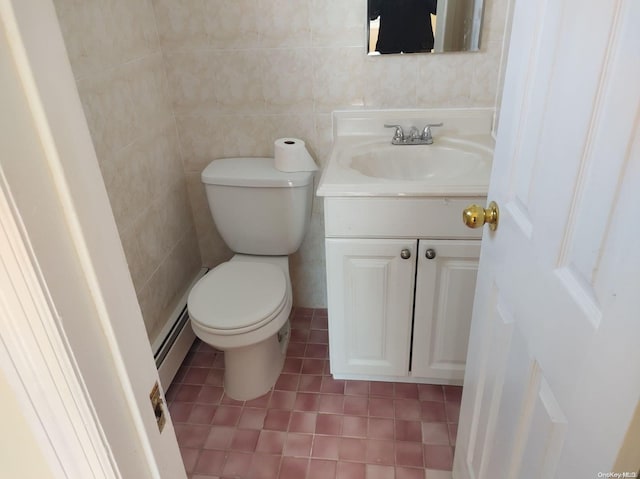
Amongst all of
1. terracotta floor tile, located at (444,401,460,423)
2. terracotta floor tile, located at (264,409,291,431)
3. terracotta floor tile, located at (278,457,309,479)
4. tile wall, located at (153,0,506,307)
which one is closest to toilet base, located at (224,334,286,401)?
terracotta floor tile, located at (264,409,291,431)

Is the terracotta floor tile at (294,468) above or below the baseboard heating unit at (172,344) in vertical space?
below

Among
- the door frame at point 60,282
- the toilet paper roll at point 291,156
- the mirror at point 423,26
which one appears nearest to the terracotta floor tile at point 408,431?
the toilet paper roll at point 291,156

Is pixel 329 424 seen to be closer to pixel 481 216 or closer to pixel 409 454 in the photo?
pixel 409 454

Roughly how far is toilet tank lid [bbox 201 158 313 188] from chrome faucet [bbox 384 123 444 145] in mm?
341

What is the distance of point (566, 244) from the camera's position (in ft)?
2.13

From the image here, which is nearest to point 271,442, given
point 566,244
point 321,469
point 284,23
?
point 321,469

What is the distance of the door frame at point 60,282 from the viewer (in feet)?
1.24

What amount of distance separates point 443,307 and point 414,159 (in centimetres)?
53

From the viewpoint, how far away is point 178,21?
1.68 m

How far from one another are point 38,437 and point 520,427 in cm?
75

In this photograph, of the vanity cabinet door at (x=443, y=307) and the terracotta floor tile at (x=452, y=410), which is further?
the terracotta floor tile at (x=452, y=410)

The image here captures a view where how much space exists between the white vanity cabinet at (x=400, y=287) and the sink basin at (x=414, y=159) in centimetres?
25

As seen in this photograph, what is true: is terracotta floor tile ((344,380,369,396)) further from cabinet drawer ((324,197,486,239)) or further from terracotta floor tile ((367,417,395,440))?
cabinet drawer ((324,197,486,239))

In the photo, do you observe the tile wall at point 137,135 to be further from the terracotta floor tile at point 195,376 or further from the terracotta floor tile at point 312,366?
the terracotta floor tile at point 312,366
